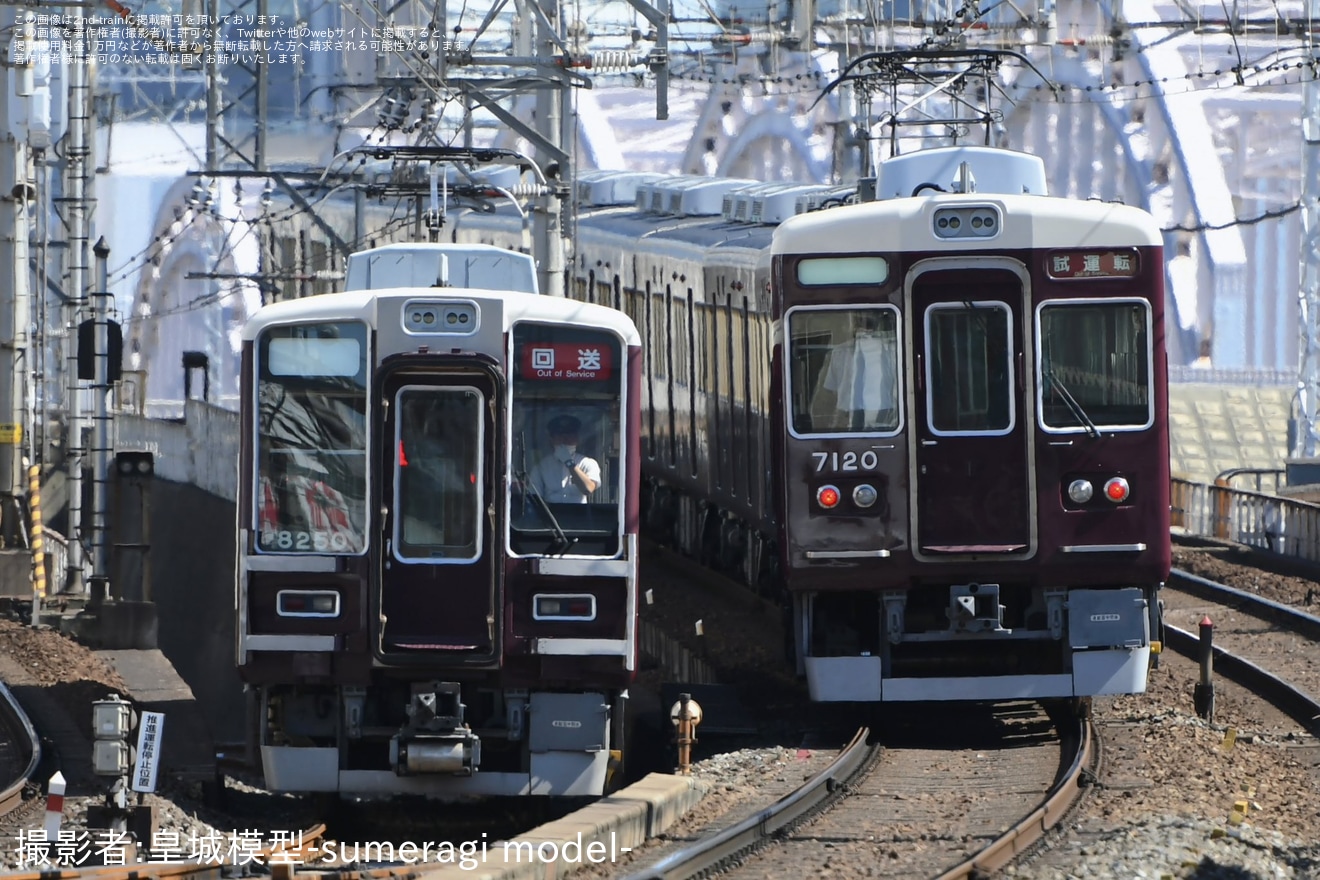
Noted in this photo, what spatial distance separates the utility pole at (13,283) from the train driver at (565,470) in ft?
A: 37.0

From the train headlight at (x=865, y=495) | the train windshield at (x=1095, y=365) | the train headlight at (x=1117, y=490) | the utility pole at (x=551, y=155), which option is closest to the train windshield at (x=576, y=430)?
the train headlight at (x=865, y=495)

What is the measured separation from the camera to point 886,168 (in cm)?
1362

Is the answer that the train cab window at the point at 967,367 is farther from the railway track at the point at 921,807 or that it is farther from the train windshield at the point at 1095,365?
the railway track at the point at 921,807

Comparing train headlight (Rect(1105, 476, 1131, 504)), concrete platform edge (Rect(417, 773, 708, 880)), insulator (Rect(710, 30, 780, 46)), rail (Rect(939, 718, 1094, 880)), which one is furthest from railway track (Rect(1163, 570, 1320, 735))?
insulator (Rect(710, 30, 780, 46))

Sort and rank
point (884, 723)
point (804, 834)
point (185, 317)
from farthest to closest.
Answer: point (185, 317)
point (884, 723)
point (804, 834)

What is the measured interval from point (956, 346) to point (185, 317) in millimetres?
44810

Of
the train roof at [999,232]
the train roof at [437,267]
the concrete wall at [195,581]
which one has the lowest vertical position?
the concrete wall at [195,581]

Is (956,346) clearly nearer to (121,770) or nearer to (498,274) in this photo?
(498,274)

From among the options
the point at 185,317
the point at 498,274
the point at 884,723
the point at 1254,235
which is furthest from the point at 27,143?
the point at 185,317

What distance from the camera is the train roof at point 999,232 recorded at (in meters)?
11.7

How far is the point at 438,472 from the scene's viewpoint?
34.2 ft

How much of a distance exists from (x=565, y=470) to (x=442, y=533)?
0.61 m

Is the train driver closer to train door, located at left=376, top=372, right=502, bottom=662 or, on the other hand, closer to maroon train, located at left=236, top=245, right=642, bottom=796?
maroon train, located at left=236, top=245, right=642, bottom=796

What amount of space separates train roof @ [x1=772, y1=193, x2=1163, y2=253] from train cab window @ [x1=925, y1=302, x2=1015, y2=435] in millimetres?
343
